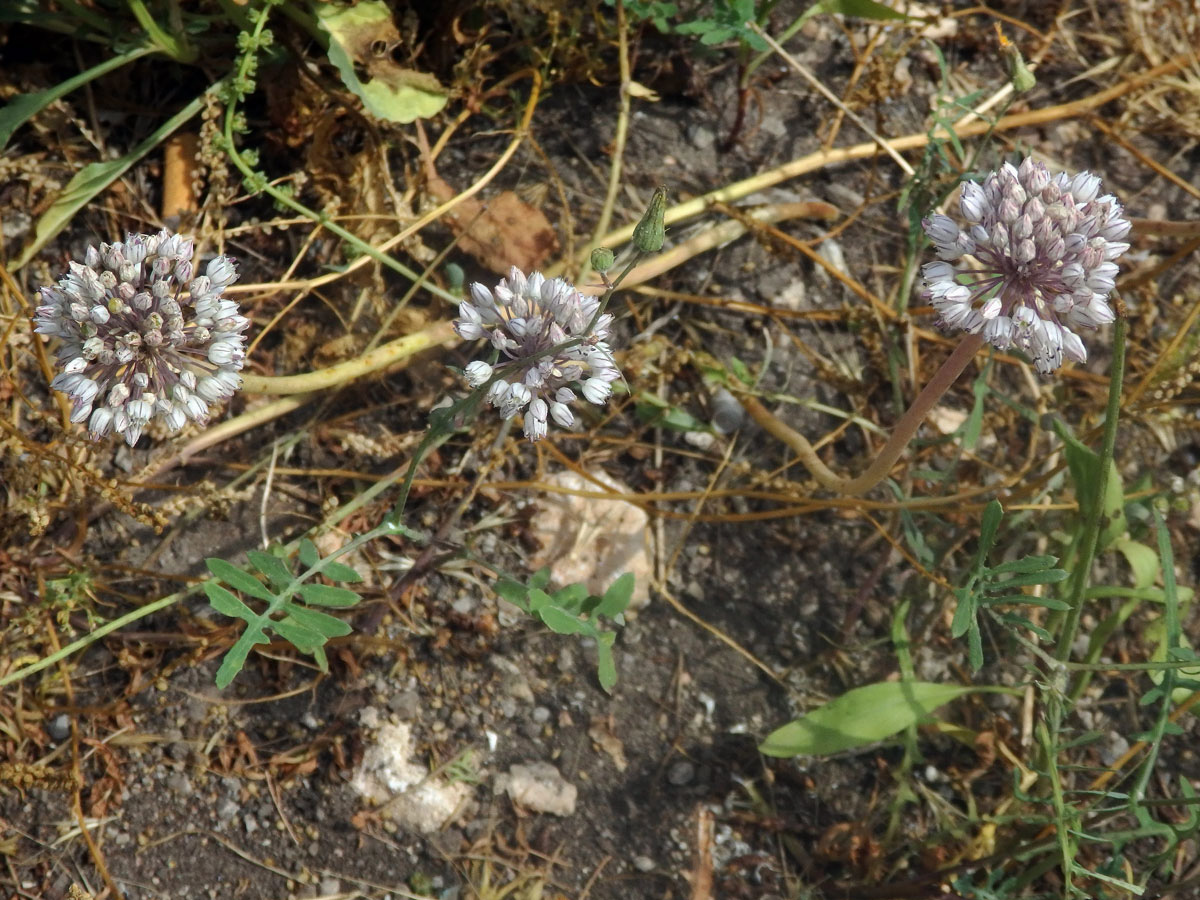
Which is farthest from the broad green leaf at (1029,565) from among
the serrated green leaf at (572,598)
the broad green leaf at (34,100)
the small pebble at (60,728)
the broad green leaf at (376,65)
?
the broad green leaf at (34,100)

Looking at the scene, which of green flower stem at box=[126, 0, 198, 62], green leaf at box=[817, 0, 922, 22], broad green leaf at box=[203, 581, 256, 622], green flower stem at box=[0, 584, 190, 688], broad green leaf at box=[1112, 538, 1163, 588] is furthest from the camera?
green leaf at box=[817, 0, 922, 22]

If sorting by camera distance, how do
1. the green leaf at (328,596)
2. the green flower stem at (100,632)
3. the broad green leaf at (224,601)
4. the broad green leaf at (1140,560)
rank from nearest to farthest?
1. the broad green leaf at (224,601)
2. the green leaf at (328,596)
3. the green flower stem at (100,632)
4. the broad green leaf at (1140,560)

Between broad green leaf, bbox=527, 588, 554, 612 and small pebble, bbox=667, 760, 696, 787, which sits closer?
broad green leaf, bbox=527, 588, 554, 612

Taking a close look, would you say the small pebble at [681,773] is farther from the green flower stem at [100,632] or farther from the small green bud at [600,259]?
the small green bud at [600,259]

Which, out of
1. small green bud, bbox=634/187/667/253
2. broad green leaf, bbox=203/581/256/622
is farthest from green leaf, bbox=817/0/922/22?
broad green leaf, bbox=203/581/256/622

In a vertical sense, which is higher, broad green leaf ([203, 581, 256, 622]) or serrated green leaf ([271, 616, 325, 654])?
broad green leaf ([203, 581, 256, 622])

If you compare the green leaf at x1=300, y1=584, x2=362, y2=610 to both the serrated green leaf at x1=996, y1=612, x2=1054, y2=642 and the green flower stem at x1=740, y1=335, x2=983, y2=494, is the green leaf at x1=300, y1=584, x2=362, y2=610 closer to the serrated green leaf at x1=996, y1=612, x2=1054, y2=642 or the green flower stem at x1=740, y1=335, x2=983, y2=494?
the green flower stem at x1=740, y1=335, x2=983, y2=494

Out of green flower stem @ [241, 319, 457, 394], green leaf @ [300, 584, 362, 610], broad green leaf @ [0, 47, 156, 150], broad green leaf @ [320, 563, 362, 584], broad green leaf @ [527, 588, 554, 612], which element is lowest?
broad green leaf @ [527, 588, 554, 612]
